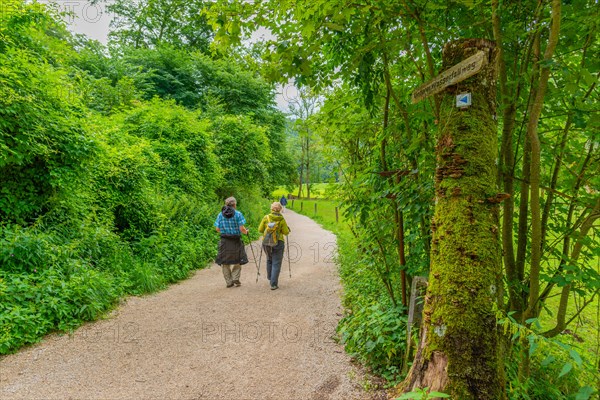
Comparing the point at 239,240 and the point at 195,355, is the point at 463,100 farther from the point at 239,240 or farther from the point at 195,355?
the point at 239,240

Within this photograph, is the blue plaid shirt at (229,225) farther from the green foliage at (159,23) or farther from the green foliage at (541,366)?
the green foliage at (159,23)

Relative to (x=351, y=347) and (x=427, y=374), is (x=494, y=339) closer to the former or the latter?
(x=427, y=374)

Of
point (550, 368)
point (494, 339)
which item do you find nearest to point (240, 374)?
point (494, 339)

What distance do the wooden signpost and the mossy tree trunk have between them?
0.30 feet

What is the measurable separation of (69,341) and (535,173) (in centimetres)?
555

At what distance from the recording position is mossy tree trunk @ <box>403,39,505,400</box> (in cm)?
203

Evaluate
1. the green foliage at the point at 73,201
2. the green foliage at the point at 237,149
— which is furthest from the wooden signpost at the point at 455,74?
the green foliage at the point at 237,149

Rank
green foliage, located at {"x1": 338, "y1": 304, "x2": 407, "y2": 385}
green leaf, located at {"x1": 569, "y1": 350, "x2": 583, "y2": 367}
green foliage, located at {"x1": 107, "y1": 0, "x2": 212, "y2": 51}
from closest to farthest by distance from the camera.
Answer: green leaf, located at {"x1": 569, "y1": 350, "x2": 583, "y2": 367} → green foliage, located at {"x1": 338, "y1": 304, "x2": 407, "y2": 385} → green foliage, located at {"x1": 107, "y1": 0, "x2": 212, "y2": 51}

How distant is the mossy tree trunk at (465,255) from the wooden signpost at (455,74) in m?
0.09

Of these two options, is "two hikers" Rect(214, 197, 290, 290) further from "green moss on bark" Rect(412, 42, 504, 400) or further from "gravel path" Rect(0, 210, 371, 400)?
"green moss on bark" Rect(412, 42, 504, 400)

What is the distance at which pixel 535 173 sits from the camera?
7.22 ft

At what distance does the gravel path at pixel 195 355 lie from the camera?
11.2 feet

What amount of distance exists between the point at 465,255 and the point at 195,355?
3.56 metres

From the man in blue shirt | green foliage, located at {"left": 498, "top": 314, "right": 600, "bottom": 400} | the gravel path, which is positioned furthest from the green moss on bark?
the man in blue shirt
